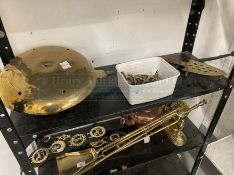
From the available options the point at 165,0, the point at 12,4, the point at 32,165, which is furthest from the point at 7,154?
the point at 165,0

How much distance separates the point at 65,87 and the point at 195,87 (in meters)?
0.43

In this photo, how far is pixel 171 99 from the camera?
691mm

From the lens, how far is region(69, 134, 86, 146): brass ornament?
0.76 meters

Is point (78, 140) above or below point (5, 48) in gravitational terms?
below

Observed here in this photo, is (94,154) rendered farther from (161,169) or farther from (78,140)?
(161,169)

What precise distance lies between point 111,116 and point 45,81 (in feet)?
0.67

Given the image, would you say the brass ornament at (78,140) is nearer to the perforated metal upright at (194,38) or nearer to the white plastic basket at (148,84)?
the white plastic basket at (148,84)

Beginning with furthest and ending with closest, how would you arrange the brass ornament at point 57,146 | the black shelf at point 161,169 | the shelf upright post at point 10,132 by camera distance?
the black shelf at point 161,169 → the brass ornament at point 57,146 → the shelf upright post at point 10,132

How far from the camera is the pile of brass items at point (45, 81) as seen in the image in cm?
54

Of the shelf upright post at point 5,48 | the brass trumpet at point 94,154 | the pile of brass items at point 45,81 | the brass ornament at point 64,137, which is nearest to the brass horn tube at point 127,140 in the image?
the brass trumpet at point 94,154

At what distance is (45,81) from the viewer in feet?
1.88

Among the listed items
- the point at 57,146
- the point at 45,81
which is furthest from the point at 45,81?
the point at 57,146

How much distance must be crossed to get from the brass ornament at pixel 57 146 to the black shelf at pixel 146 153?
0.05 m

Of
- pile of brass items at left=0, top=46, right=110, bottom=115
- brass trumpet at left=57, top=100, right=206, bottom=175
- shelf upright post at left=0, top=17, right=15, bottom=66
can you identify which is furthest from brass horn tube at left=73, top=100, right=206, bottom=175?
shelf upright post at left=0, top=17, right=15, bottom=66
